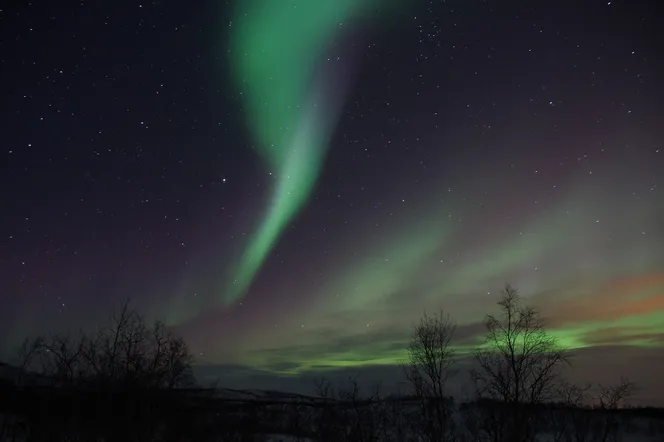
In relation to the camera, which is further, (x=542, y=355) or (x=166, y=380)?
(x=166, y=380)

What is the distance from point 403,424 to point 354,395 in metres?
83.4

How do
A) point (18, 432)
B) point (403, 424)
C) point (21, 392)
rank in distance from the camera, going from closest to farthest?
point (18, 432) < point (21, 392) < point (403, 424)

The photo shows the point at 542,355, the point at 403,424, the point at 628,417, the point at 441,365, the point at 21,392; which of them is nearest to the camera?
the point at 542,355

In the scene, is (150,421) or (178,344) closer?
(150,421)

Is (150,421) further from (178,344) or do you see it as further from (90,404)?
(178,344)

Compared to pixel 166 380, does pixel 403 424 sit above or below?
below

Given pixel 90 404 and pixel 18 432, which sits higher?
pixel 90 404

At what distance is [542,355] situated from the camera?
97.7 ft

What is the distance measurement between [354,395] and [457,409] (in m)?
90.2

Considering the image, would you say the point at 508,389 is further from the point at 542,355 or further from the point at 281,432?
the point at 281,432


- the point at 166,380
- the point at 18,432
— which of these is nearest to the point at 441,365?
the point at 166,380

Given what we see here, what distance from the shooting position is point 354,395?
1353 inches

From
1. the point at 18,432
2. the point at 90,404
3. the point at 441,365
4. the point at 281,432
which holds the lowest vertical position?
the point at 281,432

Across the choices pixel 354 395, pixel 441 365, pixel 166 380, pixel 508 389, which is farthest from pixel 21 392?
pixel 508 389
